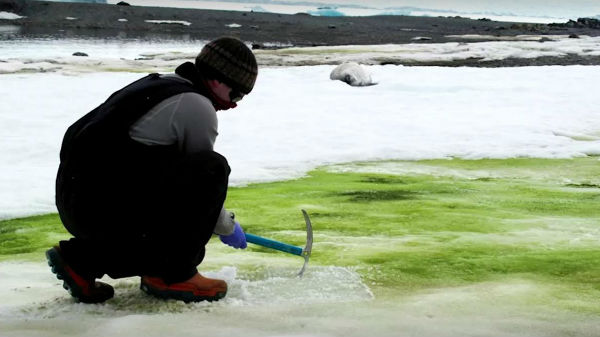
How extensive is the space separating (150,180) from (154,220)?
16 centimetres

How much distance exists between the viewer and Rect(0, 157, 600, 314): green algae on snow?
375cm

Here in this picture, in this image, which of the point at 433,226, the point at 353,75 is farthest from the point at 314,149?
the point at 353,75

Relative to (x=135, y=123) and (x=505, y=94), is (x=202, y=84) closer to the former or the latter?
(x=135, y=123)

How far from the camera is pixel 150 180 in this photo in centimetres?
297

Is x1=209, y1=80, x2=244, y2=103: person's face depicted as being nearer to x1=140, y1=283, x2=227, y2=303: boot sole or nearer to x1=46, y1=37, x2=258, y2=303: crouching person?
x1=46, y1=37, x2=258, y2=303: crouching person

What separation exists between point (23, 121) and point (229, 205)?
619cm

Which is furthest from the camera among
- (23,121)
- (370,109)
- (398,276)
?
(370,109)

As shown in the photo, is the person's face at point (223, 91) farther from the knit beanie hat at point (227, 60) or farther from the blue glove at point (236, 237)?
the blue glove at point (236, 237)

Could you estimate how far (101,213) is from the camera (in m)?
2.98

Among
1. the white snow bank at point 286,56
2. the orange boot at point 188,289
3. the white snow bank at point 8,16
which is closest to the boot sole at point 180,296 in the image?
the orange boot at point 188,289

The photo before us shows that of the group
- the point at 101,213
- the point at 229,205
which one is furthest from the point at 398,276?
the point at 229,205

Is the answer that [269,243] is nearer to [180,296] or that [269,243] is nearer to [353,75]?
[180,296]

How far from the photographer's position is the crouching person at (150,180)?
9.64 ft

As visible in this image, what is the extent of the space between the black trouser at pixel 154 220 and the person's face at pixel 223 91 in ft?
0.95
